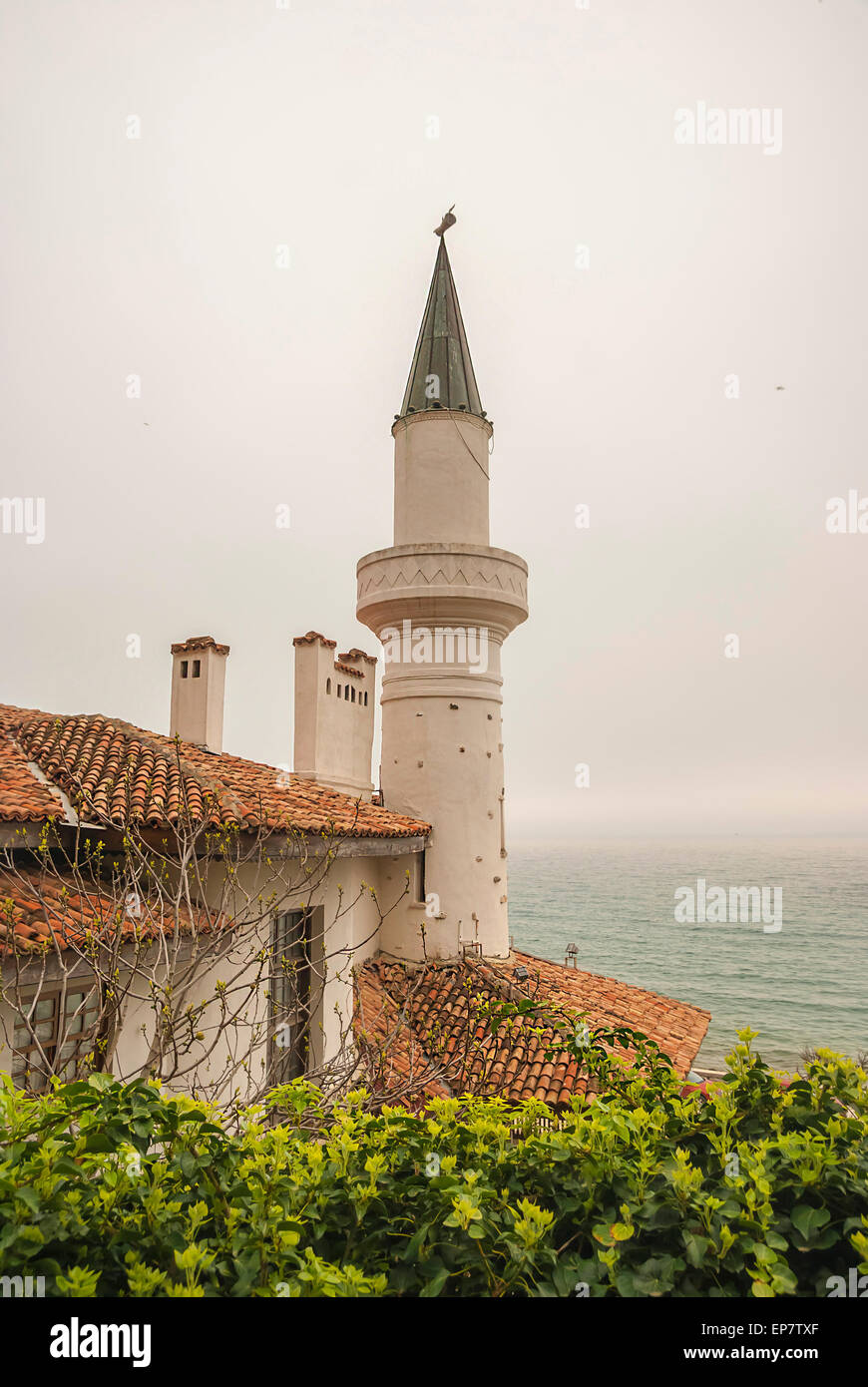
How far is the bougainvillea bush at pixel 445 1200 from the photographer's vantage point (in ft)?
7.18

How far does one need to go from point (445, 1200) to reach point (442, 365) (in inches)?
540

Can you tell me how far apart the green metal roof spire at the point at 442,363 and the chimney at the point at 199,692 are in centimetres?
528

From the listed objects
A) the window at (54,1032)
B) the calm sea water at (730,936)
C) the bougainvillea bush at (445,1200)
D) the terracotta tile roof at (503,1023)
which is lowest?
the calm sea water at (730,936)

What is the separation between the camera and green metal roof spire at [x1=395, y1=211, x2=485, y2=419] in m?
14.0

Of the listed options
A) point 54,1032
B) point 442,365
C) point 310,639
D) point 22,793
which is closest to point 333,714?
point 310,639

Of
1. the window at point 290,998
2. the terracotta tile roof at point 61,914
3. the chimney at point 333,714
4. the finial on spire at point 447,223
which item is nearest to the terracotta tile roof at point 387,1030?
the window at point 290,998

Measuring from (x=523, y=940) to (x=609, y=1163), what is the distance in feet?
227

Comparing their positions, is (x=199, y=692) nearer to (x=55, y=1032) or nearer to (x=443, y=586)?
(x=443, y=586)

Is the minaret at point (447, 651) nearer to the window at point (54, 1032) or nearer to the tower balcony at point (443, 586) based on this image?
the tower balcony at point (443, 586)

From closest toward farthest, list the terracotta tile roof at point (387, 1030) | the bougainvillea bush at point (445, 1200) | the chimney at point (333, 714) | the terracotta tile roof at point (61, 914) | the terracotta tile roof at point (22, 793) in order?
1. the bougainvillea bush at point (445, 1200)
2. the terracotta tile roof at point (61, 914)
3. the terracotta tile roof at point (22, 793)
4. the terracotta tile roof at point (387, 1030)
5. the chimney at point (333, 714)

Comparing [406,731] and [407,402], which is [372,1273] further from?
[407,402]

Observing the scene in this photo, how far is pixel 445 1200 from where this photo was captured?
2490 mm

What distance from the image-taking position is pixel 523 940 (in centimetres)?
6888

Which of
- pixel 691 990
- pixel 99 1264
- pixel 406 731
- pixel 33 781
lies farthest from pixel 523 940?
pixel 99 1264
